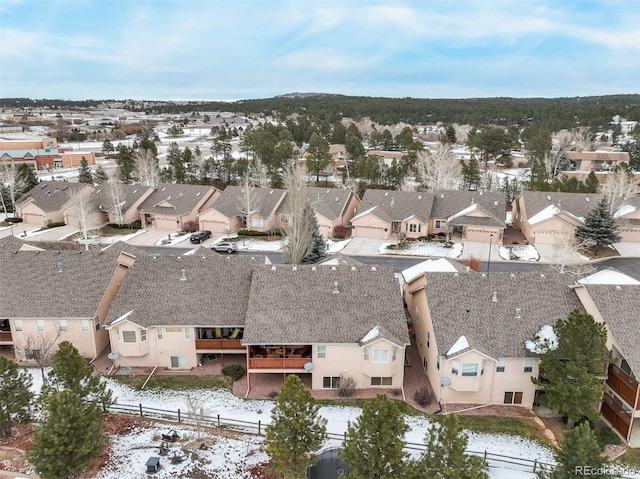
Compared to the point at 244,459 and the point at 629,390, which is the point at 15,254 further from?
the point at 629,390

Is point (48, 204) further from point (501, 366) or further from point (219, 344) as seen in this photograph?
point (501, 366)

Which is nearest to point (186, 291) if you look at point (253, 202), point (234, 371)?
point (234, 371)

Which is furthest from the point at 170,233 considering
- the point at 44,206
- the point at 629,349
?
the point at 629,349

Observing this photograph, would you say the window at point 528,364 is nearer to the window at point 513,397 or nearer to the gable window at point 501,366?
the gable window at point 501,366

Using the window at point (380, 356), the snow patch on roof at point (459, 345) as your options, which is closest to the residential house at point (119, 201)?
the window at point (380, 356)

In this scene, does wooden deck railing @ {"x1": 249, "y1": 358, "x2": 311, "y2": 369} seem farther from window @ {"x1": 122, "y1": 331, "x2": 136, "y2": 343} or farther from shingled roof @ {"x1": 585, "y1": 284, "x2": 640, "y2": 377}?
shingled roof @ {"x1": 585, "y1": 284, "x2": 640, "y2": 377}

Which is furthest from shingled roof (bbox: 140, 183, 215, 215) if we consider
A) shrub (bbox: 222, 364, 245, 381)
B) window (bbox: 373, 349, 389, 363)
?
window (bbox: 373, 349, 389, 363)

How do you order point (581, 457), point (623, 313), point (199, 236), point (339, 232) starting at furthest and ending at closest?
1. point (339, 232)
2. point (199, 236)
3. point (623, 313)
4. point (581, 457)
